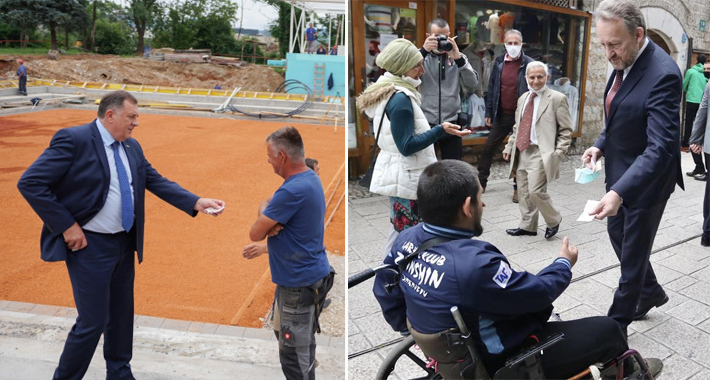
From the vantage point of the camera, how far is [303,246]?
2.97 metres

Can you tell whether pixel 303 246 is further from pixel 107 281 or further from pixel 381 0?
pixel 381 0

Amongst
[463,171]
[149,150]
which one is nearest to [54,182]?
[463,171]

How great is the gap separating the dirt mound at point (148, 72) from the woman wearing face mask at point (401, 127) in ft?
101

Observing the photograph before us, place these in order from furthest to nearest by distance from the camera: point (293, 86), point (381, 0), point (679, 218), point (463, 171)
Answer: point (293, 86) < point (381, 0) < point (679, 218) < point (463, 171)

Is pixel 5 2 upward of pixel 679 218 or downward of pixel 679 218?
upward

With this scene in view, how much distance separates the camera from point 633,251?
9.87 ft

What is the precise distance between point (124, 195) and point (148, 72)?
117 feet

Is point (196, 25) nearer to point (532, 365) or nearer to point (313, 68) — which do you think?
point (313, 68)

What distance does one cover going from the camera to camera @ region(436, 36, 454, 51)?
4.66 m

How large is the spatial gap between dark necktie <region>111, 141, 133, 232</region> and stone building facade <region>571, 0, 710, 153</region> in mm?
8785

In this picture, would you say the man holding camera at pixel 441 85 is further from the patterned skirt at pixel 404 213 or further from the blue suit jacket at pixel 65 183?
the blue suit jacket at pixel 65 183

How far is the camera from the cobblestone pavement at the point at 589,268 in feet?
A: 10.6

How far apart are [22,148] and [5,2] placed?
24.1 meters

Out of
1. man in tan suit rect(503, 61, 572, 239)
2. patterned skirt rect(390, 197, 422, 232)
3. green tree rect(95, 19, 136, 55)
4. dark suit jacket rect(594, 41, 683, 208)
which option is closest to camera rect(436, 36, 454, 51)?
man in tan suit rect(503, 61, 572, 239)
